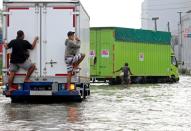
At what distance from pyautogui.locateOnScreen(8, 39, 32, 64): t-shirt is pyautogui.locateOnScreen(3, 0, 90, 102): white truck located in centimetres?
31

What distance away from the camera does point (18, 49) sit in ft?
59.0

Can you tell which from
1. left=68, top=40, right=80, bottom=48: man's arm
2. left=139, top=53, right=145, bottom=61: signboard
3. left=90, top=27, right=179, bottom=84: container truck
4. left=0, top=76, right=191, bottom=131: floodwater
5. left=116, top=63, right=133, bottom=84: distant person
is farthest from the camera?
left=139, top=53, right=145, bottom=61: signboard

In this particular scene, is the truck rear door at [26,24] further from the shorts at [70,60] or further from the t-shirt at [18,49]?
the shorts at [70,60]

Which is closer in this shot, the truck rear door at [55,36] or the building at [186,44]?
the truck rear door at [55,36]

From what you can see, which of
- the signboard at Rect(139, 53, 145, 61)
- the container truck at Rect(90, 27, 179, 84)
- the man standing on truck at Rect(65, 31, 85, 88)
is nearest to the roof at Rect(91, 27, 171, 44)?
the container truck at Rect(90, 27, 179, 84)

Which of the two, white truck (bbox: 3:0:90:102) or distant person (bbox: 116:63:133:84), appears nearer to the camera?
white truck (bbox: 3:0:90:102)

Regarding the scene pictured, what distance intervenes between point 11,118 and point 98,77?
77.0 ft

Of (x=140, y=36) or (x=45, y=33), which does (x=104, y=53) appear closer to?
(x=140, y=36)

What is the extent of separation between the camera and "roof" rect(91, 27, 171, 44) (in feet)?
122

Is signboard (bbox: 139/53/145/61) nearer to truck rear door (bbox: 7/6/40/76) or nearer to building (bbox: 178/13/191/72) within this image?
truck rear door (bbox: 7/6/40/76)

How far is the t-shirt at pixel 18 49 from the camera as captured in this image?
17.9m

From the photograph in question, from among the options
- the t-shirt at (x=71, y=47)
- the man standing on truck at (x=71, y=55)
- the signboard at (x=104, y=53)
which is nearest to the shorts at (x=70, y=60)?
the man standing on truck at (x=71, y=55)

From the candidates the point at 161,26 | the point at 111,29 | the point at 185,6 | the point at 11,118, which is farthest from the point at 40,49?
the point at 161,26

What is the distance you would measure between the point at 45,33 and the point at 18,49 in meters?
0.94
